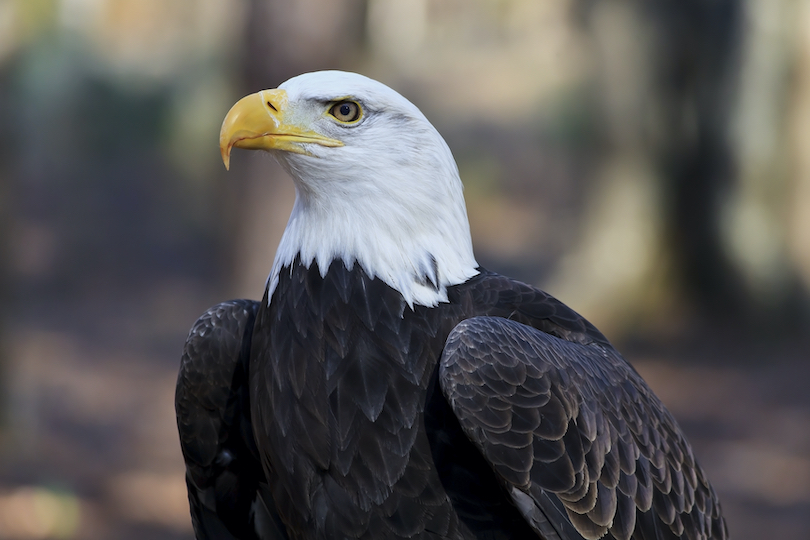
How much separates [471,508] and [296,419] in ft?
2.06

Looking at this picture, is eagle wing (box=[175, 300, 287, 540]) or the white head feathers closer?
the white head feathers

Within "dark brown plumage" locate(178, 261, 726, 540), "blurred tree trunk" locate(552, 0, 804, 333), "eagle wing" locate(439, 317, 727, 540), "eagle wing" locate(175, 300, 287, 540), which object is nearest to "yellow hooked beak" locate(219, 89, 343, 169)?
"dark brown plumage" locate(178, 261, 726, 540)

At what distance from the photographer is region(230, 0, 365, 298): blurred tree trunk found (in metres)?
5.57

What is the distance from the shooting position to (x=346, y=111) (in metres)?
2.94

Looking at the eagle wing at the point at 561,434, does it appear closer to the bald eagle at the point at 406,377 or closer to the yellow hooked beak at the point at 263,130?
the bald eagle at the point at 406,377

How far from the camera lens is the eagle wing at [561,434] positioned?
257 centimetres

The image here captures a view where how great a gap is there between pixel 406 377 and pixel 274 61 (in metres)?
3.42

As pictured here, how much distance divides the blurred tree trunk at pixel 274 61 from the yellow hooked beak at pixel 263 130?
2602 millimetres

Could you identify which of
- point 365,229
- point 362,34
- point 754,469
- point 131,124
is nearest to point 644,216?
point 754,469

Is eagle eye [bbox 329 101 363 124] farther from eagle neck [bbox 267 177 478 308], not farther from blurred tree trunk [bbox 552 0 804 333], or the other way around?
blurred tree trunk [bbox 552 0 804 333]

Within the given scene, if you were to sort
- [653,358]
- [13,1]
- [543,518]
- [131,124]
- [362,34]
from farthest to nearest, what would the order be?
[131,124]
[653,358]
[13,1]
[362,34]
[543,518]

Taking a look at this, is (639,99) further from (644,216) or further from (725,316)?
(725,316)

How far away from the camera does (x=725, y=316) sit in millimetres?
10922

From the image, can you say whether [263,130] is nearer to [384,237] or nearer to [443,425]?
[384,237]
